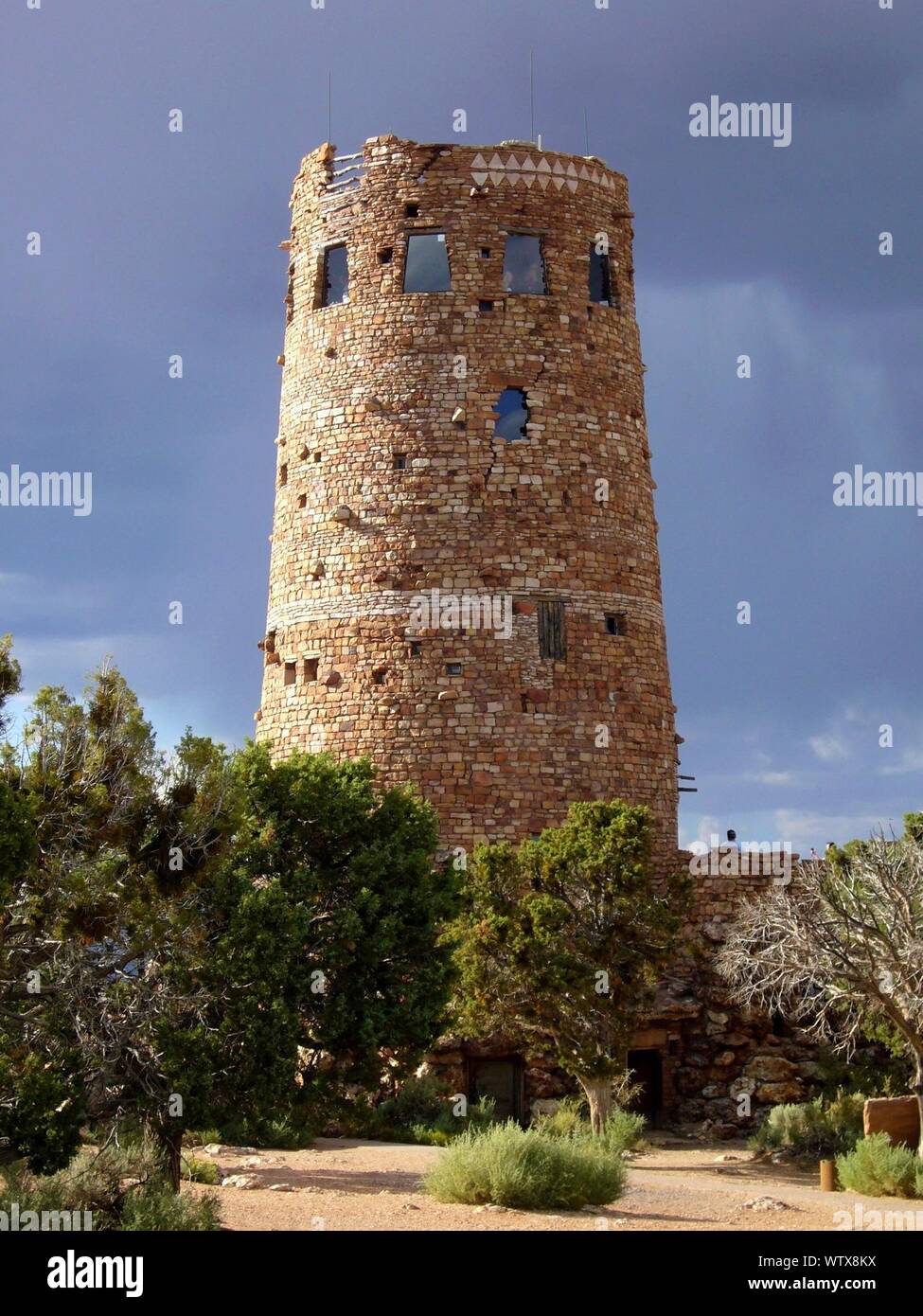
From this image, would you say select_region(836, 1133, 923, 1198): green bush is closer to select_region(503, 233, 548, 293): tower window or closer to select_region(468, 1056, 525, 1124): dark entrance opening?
select_region(468, 1056, 525, 1124): dark entrance opening

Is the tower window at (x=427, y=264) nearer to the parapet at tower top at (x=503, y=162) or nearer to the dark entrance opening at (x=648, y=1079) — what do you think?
the parapet at tower top at (x=503, y=162)

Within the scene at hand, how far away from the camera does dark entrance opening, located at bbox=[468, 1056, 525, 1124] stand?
30828 mm

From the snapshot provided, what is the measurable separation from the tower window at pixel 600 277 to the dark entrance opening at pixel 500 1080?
1572 centimetres

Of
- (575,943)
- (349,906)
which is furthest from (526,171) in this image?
(349,906)

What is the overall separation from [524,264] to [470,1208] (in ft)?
67.5

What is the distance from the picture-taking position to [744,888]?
1256 inches

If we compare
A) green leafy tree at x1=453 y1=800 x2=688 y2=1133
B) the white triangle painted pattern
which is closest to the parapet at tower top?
the white triangle painted pattern

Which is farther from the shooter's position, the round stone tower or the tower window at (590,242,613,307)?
the tower window at (590,242,613,307)

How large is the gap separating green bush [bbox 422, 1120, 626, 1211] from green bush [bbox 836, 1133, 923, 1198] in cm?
423

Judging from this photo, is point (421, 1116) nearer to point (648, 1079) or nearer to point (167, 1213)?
point (648, 1079)

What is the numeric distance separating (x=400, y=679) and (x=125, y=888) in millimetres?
14408

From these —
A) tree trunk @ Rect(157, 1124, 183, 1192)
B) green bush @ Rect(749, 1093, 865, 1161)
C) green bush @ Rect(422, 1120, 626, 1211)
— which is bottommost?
green bush @ Rect(749, 1093, 865, 1161)

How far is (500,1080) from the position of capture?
3098 centimetres
